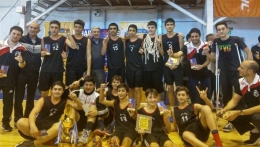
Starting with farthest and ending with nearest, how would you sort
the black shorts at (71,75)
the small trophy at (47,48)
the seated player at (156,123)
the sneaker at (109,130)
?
the black shorts at (71,75) < the small trophy at (47,48) < the sneaker at (109,130) < the seated player at (156,123)

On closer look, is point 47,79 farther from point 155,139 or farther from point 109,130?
point 155,139

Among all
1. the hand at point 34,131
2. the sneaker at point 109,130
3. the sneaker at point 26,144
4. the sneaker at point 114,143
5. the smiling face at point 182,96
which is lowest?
the sneaker at point 26,144

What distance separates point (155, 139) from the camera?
2865mm

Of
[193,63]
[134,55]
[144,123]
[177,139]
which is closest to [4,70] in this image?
[134,55]

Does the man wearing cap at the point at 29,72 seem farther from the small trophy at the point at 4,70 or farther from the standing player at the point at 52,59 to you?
the small trophy at the point at 4,70

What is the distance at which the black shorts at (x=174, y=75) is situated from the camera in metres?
4.12

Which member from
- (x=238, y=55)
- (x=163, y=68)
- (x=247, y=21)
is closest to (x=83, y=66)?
(x=163, y=68)

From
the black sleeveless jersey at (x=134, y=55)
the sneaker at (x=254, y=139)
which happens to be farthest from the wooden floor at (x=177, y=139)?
the black sleeveless jersey at (x=134, y=55)

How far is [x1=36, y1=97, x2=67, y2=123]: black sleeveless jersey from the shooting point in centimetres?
312

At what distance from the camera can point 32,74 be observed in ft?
12.4

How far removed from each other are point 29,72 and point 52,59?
372 mm

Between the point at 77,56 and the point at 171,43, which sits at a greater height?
the point at 171,43

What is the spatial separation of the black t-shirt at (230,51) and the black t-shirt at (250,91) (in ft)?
2.04

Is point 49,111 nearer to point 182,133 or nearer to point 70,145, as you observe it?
point 70,145
